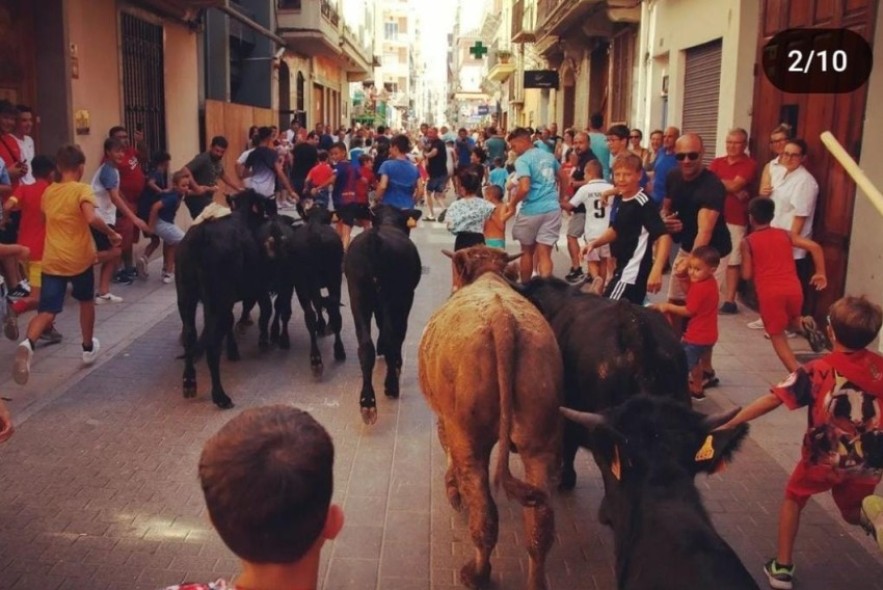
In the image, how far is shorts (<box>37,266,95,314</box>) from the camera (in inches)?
289

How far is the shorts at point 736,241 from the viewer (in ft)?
34.0

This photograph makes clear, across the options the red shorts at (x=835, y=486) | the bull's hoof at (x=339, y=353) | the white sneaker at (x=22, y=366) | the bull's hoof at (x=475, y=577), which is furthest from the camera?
the bull's hoof at (x=339, y=353)

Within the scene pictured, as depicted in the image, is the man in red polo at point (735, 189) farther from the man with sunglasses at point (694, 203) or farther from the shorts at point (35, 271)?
the shorts at point (35, 271)

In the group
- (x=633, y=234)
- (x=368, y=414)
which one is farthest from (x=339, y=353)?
(x=633, y=234)

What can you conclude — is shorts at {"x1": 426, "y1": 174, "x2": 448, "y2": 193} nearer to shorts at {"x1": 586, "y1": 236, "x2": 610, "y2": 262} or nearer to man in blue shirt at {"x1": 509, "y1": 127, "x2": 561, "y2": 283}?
man in blue shirt at {"x1": 509, "y1": 127, "x2": 561, "y2": 283}

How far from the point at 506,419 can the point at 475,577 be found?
0.79 m

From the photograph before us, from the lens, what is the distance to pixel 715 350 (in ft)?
28.9

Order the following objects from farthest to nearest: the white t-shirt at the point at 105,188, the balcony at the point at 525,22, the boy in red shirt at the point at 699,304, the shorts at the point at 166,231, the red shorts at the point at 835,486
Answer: the balcony at the point at 525,22 < the shorts at the point at 166,231 < the white t-shirt at the point at 105,188 < the boy in red shirt at the point at 699,304 < the red shorts at the point at 835,486

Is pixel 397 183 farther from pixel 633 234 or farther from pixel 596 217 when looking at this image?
pixel 633 234

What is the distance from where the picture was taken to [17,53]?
1160 centimetres

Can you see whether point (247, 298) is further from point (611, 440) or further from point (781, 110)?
point (781, 110)

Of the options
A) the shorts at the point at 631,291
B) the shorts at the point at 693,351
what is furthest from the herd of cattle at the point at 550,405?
the shorts at the point at 693,351

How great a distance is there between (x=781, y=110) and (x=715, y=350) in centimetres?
328

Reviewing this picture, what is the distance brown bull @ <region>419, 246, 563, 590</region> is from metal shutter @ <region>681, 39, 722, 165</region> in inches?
400
